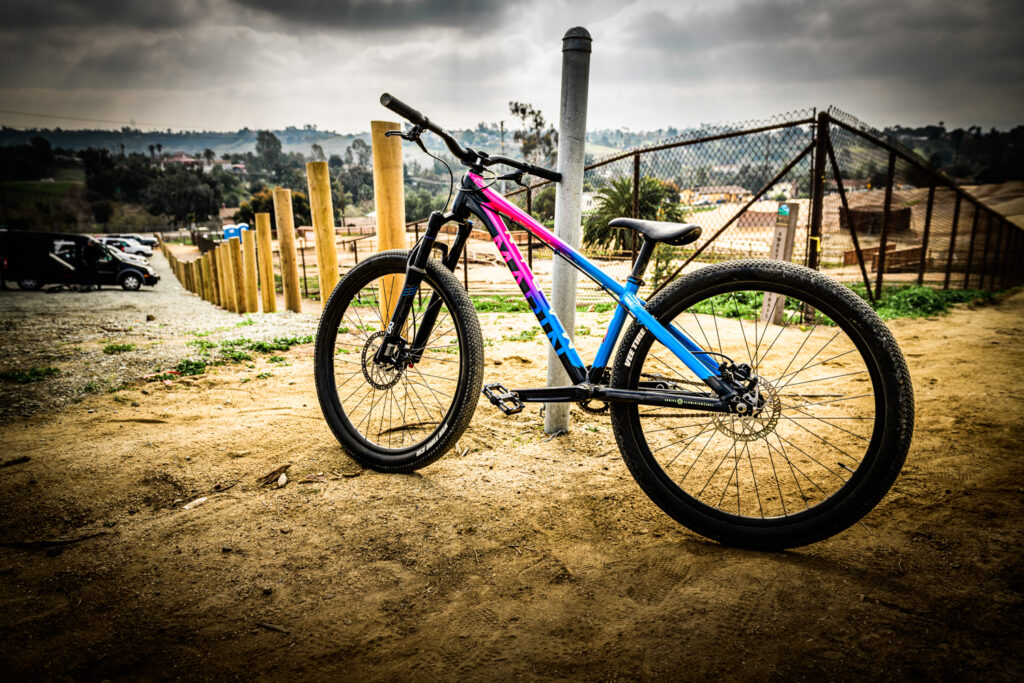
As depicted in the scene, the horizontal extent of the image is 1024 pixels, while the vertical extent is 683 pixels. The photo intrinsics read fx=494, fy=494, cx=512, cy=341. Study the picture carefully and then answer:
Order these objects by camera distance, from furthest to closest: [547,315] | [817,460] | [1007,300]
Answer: [1007,300], [817,460], [547,315]

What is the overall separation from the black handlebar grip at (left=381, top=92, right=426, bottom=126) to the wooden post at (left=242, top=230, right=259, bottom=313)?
26.2ft

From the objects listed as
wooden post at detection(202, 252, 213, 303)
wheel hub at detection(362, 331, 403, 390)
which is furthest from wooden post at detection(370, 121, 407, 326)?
wooden post at detection(202, 252, 213, 303)

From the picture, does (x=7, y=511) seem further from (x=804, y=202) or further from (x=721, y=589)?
(x=804, y=202)

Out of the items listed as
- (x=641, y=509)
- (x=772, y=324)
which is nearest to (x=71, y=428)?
(x=641, y=509)

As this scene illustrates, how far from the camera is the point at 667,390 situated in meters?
1.92

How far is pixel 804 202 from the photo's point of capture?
6016 mm

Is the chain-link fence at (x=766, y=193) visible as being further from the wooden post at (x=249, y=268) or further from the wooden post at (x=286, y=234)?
the wooden post at (x=249, y=268)

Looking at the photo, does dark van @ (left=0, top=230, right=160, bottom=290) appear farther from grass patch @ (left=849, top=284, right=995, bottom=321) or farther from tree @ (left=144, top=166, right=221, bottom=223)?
tree @ (left=144, top=166, right=221, bottom=223)

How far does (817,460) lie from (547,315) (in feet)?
5.12

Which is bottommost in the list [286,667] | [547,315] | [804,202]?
[286,667]

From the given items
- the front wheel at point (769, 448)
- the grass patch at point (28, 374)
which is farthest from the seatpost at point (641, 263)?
the grass patch at point (28, 374)

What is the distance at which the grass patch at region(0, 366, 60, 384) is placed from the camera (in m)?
3.69

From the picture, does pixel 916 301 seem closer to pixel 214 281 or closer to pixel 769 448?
pixel 769 448

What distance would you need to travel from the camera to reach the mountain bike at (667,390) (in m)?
1.71
